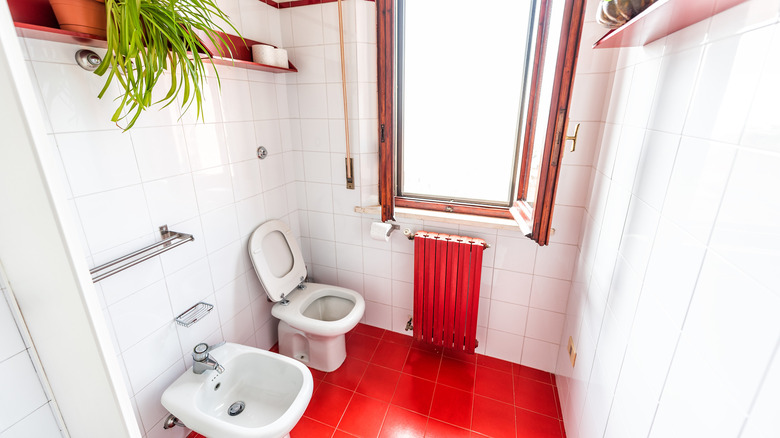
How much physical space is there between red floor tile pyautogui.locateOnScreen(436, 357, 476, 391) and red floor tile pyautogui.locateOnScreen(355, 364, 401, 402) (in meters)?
0.26

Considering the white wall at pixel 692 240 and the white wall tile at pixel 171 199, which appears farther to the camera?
the white wall tile at pixel 171 199

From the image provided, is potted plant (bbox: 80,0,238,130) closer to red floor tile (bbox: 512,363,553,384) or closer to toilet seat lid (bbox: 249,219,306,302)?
toilet seat lid (bbox: 249,219,306,302)

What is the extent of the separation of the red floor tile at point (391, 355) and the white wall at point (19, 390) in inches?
56.3

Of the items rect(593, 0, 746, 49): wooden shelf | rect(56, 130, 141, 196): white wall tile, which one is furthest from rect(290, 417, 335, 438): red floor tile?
rect(593, 0, 746, 49): wooden shelf

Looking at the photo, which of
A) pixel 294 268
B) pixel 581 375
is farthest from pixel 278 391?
pixel 581 375

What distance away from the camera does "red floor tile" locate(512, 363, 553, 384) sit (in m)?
1.87

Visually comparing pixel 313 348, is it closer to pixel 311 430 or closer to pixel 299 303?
pixel 299 303

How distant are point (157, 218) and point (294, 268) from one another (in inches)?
32.9

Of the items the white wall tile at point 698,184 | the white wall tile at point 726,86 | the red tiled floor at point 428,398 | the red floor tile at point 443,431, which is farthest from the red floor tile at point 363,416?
the white wall tile at point 726,86

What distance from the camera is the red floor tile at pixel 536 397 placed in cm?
169

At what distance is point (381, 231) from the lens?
1870 millimetres

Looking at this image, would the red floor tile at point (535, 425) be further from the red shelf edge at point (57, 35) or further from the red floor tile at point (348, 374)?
the red shelf edge at point (57, 35)

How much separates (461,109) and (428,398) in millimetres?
1590

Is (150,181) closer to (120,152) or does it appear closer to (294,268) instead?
(120,152)
